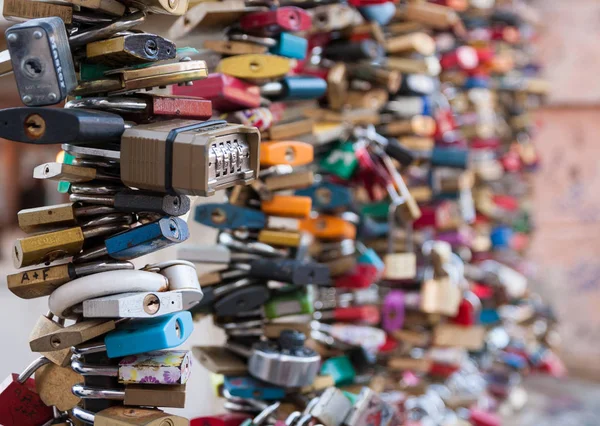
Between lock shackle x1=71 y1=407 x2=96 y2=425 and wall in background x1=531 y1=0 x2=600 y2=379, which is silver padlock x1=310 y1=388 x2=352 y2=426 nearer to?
lock shackle x1=71 y1=407 x2=96 y2=425

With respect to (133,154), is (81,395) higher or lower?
lower

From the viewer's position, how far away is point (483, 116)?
1964 mm

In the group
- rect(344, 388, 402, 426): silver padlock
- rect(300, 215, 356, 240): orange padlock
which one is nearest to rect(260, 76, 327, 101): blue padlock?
rect(300, 215, 356, 240): orange padlock

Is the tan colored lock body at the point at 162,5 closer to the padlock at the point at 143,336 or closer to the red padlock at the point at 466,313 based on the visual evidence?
the padlock at the point at 143,336

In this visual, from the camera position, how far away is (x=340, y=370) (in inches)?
49.2

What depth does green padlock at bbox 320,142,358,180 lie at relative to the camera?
124 centimetres

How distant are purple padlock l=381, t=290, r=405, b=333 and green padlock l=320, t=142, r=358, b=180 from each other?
0.32 m

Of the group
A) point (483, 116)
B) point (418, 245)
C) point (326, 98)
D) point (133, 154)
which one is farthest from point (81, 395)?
point (483, 116)

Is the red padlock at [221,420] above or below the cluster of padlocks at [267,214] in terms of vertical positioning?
below

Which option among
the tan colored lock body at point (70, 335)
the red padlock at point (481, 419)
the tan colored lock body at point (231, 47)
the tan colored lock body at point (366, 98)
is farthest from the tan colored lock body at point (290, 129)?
the red padlock at point (481, 419)

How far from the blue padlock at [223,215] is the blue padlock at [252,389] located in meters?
0.22

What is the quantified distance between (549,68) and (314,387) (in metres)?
1.84

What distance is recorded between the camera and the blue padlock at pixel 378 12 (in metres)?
1.32

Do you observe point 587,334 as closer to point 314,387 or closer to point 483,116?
point 483,116
